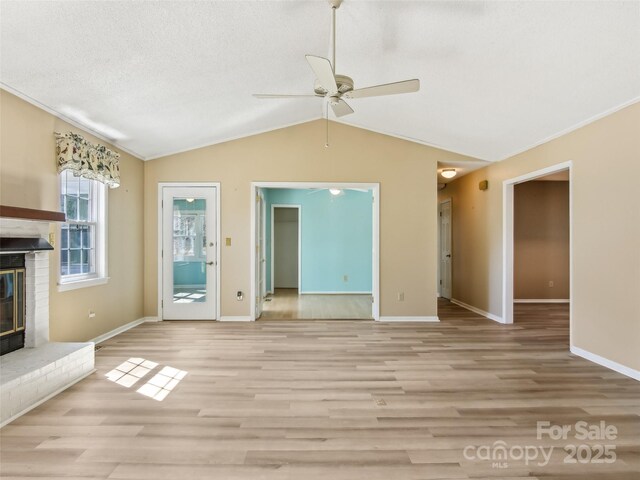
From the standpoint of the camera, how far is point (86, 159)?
373 centimetres

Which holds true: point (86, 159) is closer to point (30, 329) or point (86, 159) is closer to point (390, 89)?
point (30, 329)

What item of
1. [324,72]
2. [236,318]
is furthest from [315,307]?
[324,72]

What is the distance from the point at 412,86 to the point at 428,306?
3.76 m

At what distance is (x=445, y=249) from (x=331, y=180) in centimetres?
363

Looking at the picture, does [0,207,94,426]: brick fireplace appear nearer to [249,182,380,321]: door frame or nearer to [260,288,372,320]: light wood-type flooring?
[249,182,380,321]: door frame

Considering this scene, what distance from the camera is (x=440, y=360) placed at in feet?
11.7

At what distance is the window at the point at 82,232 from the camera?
3.80m

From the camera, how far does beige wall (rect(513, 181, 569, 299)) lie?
7.10 metres

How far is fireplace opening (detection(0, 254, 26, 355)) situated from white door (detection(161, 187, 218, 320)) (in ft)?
7.67

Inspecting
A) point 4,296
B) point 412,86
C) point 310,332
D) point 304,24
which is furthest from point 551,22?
point 4,296

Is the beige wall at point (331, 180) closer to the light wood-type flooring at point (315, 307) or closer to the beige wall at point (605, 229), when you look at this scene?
the light wood-type flooring at point (315, 307)

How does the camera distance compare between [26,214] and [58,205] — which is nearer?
[26,214]

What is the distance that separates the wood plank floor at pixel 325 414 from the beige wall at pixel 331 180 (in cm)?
136

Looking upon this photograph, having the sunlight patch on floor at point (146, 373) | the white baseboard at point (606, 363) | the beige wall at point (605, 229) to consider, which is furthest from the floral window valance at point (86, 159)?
the white baseboard at point (606, 363)
